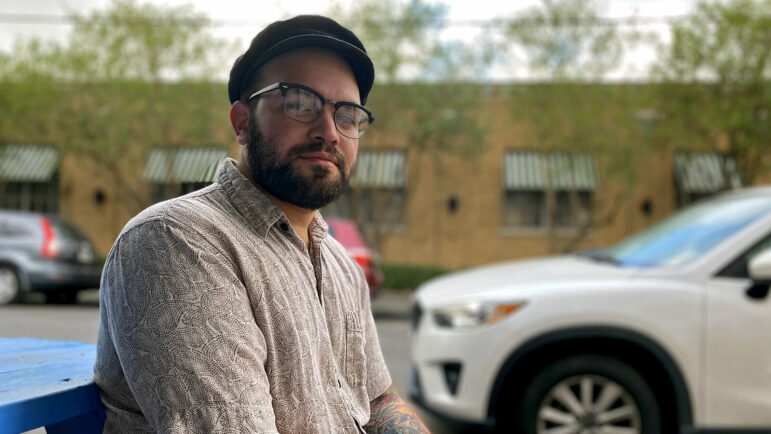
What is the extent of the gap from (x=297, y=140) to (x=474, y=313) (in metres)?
2.82

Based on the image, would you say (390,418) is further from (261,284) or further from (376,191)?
(376,191)

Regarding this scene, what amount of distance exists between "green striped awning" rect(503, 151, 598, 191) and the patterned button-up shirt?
1806 cm

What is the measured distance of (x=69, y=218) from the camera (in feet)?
75.6

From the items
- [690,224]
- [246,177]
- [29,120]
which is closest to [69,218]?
[29,120]

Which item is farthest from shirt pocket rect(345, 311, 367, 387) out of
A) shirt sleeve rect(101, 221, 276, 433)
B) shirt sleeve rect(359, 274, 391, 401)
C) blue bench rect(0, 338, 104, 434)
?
blue bench rect(0, 338, 104, 434)

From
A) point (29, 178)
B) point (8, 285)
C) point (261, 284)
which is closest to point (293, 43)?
point (261, 284)

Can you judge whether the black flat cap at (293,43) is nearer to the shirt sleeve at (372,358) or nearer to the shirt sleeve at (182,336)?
the shirt sleeve at (182,336)

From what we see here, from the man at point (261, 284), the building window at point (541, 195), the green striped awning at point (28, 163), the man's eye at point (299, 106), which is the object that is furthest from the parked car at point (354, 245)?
the green striped awning at point (28, 163)

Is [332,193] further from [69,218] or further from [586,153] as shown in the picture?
[69,218]

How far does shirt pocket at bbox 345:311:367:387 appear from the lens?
1919mm

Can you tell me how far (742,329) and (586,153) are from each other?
611 inches

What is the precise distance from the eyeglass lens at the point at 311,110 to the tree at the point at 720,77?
57.9ft

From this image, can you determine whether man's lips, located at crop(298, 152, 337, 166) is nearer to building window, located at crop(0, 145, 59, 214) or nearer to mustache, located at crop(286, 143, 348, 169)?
mustache, located at crop(286, 143, 348, 169)

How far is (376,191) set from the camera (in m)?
21.1
